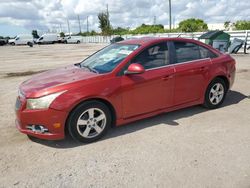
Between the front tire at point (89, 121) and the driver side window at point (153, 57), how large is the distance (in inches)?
38.7

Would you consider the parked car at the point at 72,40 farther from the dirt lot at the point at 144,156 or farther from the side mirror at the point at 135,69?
the side mirror at the point at 135,69

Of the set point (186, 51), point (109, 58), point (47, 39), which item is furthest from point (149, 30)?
point (109, 58)

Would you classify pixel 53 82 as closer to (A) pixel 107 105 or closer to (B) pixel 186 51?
(A) pixel 107 105

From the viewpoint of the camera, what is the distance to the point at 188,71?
464cm

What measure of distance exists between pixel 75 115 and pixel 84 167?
2.56 ft

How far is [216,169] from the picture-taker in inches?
120

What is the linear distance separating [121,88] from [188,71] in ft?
4.70

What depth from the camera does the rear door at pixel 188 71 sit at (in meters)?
4.57

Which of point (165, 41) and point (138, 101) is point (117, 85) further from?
point (165, 41)

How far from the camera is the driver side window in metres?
4.27

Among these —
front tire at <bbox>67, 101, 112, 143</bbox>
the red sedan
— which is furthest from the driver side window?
front tire at <bbox>67, 101, 112, 143</bbox>

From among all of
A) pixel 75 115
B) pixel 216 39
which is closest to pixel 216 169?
pixel 75 115

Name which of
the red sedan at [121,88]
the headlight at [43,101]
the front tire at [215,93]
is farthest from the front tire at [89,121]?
the front tire at [215,93]

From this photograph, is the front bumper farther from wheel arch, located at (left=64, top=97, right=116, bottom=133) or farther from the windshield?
the windshield
